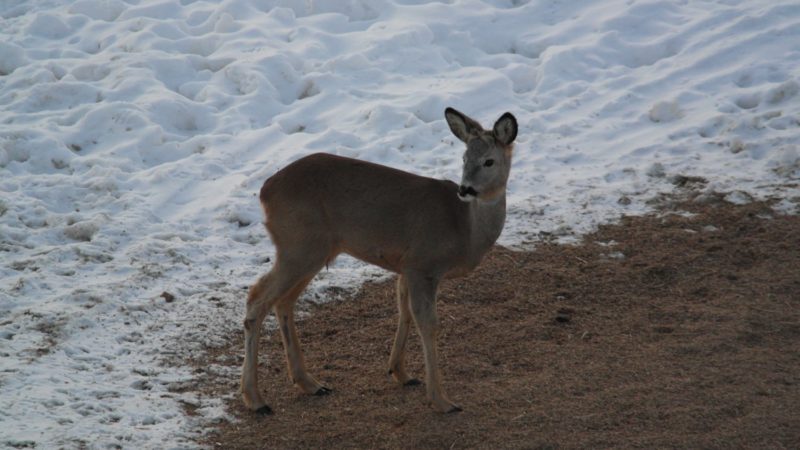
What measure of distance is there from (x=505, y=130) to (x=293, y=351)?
2.33 metres

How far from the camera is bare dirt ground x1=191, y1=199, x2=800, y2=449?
257 inches

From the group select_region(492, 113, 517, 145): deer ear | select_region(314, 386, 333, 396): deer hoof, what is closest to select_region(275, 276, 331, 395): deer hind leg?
select_region(314, 386, 333, 396): deer hoof

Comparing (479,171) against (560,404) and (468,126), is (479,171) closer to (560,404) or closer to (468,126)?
(468,126)

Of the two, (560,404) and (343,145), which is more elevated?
(343,145)

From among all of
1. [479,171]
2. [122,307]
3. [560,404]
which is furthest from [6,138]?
[560,404]

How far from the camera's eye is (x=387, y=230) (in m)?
7.27

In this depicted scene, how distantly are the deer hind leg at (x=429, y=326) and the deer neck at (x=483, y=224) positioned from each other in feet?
1.37

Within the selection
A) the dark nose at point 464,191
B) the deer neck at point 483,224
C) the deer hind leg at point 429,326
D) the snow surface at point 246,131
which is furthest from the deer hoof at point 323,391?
the dark nose at point 464,191

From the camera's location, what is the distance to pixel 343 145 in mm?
11516

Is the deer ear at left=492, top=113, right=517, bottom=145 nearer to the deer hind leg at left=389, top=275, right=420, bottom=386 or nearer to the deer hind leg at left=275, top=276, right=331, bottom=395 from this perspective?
the deer hind leg at left=389, top=275, right=420, bottom=386

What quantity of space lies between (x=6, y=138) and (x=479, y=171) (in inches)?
251

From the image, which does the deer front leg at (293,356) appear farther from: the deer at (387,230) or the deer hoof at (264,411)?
the deer hoof at (264,411)

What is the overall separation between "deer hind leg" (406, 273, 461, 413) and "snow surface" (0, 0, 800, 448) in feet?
4.96

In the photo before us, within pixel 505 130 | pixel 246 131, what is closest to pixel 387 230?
pixel 505 130
